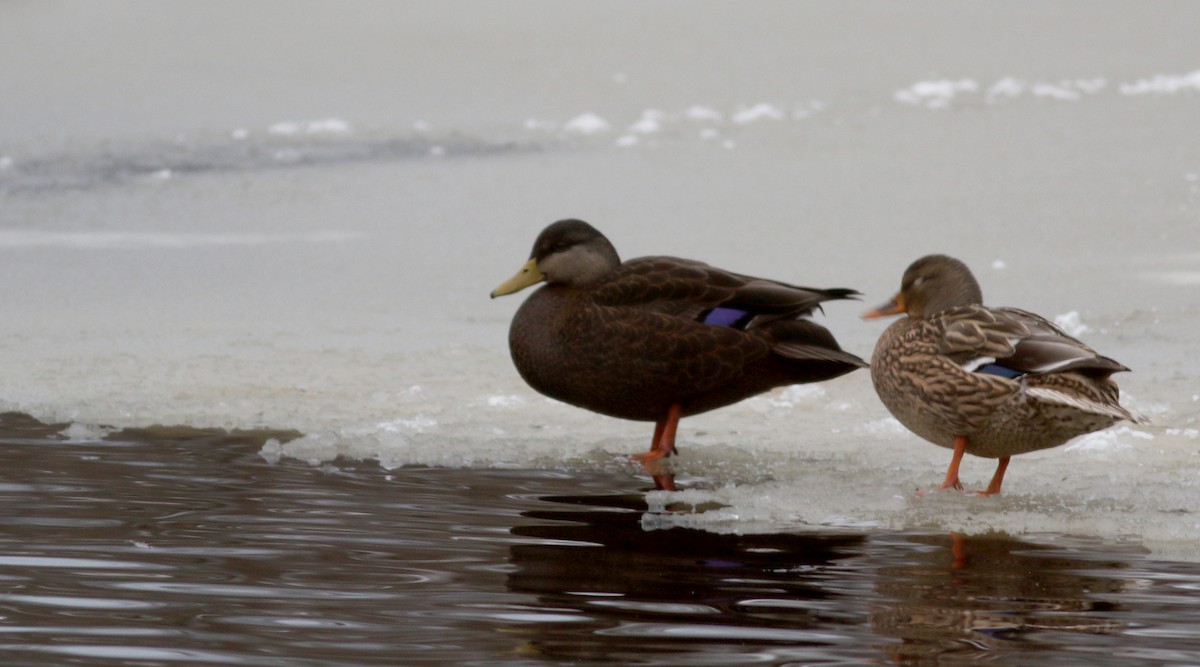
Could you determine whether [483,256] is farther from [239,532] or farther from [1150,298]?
[239,532]

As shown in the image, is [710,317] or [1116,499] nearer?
[1116,499]

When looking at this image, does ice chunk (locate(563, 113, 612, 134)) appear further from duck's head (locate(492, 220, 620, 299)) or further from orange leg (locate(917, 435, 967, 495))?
orange leg (locate(917, 435, 967, 495))

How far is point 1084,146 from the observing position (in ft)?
31.3

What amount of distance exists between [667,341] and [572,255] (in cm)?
48

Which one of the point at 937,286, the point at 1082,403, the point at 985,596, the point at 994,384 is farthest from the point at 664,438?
the point at 985,596

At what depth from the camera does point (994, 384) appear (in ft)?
13.4

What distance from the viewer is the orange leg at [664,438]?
4617 mm

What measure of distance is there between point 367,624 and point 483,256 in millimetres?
5044

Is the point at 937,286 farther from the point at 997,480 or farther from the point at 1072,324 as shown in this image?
the point at 1072,324

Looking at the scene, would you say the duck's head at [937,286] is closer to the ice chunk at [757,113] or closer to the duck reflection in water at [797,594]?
the duck reflection in water at [797,594]

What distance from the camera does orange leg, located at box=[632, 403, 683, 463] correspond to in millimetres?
4617

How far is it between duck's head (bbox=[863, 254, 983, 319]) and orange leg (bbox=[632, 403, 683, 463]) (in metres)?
0.64

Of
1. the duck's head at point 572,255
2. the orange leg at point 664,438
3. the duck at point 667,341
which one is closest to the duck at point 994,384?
the duck at point 667,341

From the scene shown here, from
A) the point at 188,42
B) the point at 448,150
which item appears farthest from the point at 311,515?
the point at 188,42
